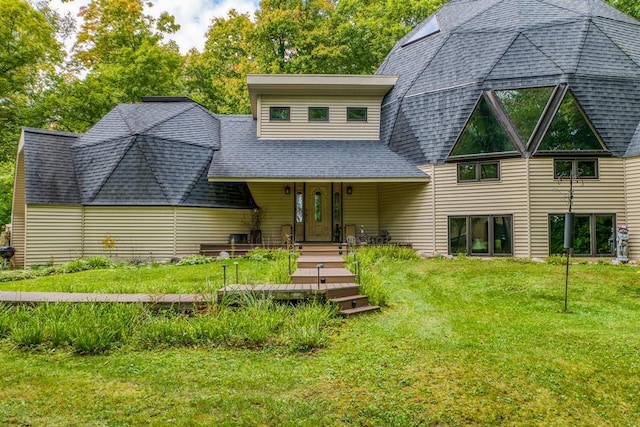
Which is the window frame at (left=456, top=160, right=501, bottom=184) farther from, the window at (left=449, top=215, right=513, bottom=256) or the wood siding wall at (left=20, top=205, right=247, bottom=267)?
the wood siding wall at (left=20, top=205, right=247, bottom=267)

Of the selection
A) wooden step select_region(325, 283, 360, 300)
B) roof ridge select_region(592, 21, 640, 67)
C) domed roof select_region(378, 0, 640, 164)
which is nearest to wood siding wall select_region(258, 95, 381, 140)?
domed roof select_region(378, 0, 640, 164)

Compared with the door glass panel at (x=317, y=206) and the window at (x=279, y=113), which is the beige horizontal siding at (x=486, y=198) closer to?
the door glass panel at (x=317, y=206)

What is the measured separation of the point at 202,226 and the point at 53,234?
4719 mm

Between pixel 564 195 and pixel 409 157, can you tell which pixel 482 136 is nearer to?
pixel 409 157

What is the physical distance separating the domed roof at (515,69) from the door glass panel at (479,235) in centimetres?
246

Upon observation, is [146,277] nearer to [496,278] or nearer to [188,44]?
[496,278]

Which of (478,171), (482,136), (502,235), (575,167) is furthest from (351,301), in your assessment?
(575,167)

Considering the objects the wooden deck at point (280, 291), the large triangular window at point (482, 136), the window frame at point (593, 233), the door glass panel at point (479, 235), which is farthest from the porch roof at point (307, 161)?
the wooden deck at point (280, 291)

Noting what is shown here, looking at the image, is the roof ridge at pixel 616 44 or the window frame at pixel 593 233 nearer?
the window frame at pixel 593 233

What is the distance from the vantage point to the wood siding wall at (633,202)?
11633 millimetres

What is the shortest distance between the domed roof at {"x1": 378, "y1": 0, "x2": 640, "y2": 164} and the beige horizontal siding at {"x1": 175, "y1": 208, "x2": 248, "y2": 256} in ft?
22.6

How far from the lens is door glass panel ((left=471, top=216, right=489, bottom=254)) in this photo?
12609 millimetres

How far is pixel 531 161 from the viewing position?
1203 centimetres

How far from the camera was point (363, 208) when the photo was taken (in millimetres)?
15258
